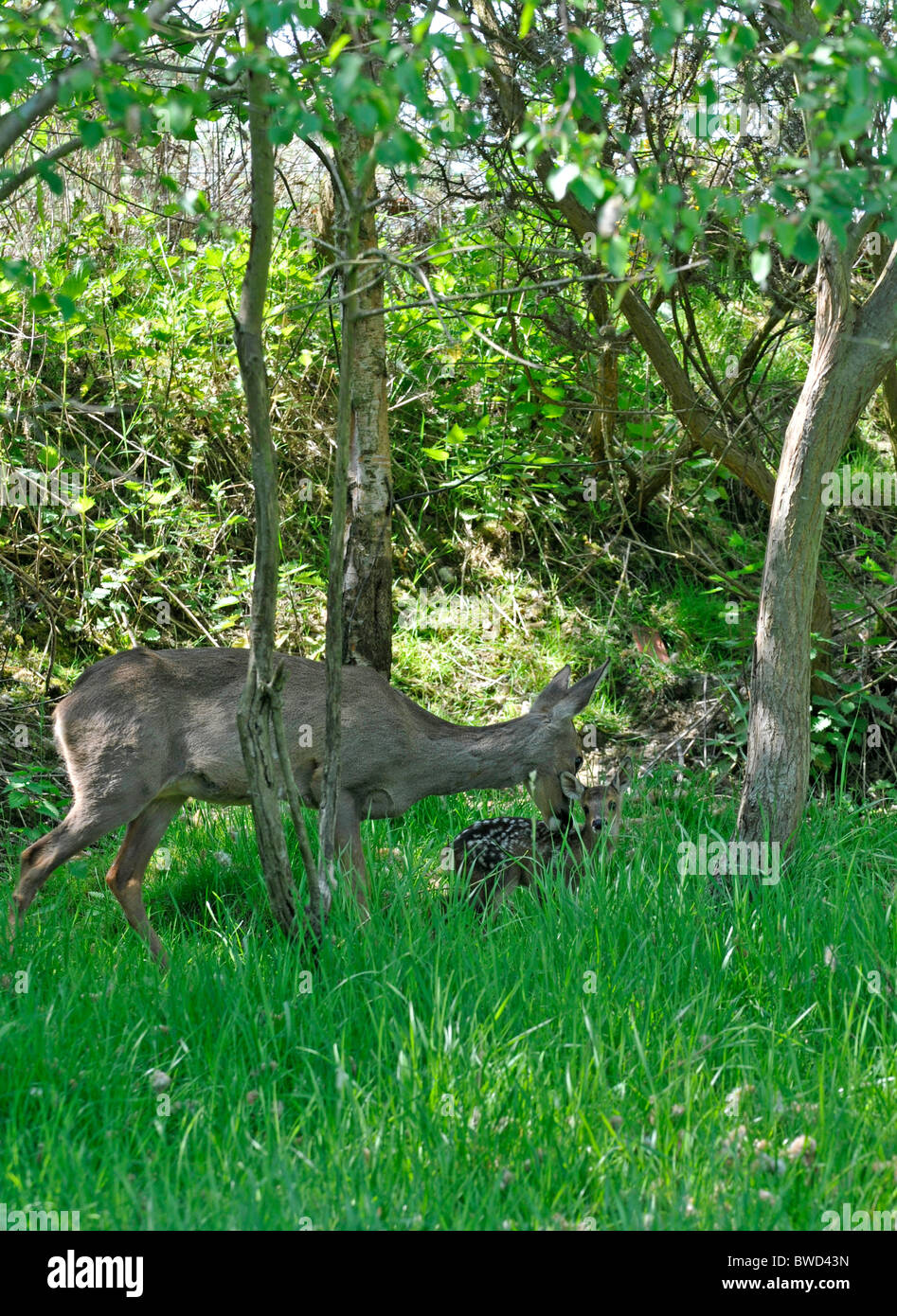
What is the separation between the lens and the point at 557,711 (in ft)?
20.8

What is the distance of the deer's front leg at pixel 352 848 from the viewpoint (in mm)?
5418

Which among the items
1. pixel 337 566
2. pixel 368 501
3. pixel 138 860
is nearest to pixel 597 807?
pixel 337 566

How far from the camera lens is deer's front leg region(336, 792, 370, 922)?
17.8 ft

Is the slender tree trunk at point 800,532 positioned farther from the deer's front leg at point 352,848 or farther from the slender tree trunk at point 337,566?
the slender tree trunk at point 337,566

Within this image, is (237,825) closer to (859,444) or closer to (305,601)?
(305,601)

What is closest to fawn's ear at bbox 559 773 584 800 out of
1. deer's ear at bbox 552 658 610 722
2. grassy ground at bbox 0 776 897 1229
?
deer's ear at bbox 552 658 610 722

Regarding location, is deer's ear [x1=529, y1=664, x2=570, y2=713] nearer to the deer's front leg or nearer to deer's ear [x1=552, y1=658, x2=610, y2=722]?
deer's ear [x1=552, y1=658, x2=610, y2=722]

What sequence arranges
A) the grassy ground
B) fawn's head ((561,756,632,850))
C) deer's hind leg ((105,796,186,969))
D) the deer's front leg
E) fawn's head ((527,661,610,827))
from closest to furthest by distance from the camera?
the grassy ground < the deer's front leg < deer's hind leg ((105,796,186,969)) < fawn's head ((561,756,632,850)) < fawn's head ((527,661,610,827))

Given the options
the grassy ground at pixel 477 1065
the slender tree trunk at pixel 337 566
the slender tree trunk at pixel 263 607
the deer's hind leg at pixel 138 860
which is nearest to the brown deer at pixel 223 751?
the deer's hind leg at pixel 138 860

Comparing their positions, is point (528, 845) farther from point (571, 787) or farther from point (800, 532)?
point (800, 532)

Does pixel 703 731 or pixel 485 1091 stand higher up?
pixel 703 731

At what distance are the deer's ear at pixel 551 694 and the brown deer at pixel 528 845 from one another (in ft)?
1.25
